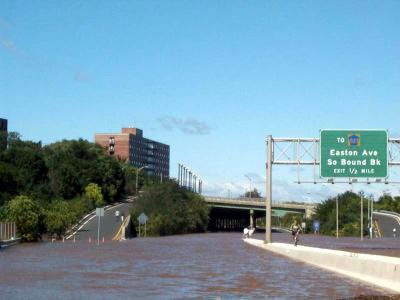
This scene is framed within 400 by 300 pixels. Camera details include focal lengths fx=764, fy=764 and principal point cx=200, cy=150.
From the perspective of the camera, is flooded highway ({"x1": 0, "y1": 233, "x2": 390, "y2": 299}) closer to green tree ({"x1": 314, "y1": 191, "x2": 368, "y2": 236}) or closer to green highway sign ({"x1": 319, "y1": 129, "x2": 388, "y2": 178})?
green highway sign ({"x1": 319, "y1": 129, "x2": 388, "y2": 178})

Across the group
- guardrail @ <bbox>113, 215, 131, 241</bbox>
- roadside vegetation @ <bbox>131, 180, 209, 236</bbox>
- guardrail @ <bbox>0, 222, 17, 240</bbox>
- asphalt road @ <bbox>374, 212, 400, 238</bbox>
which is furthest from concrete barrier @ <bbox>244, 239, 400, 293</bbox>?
asphalt road @ <bbox>374, 212, 400, 238</bbox>

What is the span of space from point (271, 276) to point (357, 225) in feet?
338

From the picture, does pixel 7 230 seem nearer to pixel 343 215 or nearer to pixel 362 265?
pixel 362 265

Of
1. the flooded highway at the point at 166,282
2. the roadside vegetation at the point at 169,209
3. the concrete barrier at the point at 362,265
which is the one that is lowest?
the flooded highway at the point at 166,282

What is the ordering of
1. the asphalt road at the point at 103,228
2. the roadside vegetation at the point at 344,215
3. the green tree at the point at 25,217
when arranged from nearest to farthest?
the green tree at the point at 25,217, the asphalt road at the point at 103,228, the roadside vegetation at the point at 344,215

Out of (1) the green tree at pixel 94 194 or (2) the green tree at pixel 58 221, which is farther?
(1) the green tree at pixel 94 194

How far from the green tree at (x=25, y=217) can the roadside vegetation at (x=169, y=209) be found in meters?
34.0

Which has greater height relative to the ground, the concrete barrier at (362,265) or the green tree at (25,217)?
the green tree at (25,217)

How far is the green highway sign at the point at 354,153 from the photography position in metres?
51.3

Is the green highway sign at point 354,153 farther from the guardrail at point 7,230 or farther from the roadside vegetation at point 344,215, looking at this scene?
the roadside vegetation at point 344,215

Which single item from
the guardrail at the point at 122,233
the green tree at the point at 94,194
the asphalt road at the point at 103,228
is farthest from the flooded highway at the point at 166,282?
the green tree at the point at 94,194

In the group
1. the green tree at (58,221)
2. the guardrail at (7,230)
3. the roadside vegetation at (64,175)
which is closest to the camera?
the guardrail at (7,230)

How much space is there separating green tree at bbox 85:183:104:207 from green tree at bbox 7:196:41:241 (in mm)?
53736

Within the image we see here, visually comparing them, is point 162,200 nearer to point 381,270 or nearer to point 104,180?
point 104,180
